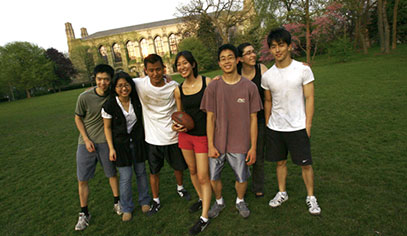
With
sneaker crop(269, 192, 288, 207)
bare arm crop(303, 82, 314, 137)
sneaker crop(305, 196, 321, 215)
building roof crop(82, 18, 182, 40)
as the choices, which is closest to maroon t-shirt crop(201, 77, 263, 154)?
bare arm crop(303, 82, 314, 137)

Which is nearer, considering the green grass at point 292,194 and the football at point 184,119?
the football at point 184,119

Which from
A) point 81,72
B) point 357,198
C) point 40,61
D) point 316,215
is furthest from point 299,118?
point 81,72

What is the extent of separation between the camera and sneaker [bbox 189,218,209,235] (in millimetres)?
2746

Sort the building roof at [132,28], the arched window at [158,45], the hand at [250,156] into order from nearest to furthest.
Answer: the hand at [250,156] → the arched window at [158,45] → the building roof at [132,28]

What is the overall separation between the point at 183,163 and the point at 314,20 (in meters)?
24.5

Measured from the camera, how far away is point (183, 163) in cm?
319

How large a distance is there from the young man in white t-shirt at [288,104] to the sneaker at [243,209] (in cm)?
78

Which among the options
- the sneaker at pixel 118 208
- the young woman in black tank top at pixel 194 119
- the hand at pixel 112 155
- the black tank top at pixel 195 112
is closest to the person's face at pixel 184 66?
the young woman in black tank top at pixel 194 119

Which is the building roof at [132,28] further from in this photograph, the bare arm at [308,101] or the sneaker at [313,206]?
the sneaker at [313,206]

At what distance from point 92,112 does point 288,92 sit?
2.56 m

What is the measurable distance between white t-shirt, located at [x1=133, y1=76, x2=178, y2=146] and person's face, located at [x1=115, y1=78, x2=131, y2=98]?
0.62ft

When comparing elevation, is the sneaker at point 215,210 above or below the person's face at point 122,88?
below

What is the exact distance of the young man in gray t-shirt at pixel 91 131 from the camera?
9.66 ft

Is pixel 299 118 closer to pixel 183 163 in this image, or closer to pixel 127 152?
pixel 183 163
